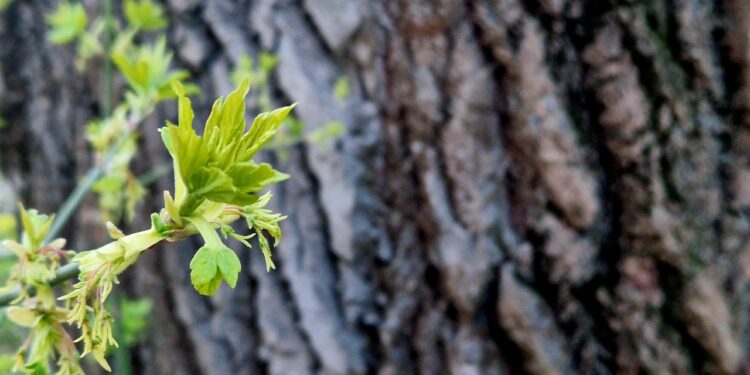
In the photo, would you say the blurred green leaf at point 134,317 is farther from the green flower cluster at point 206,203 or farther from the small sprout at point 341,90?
the green flower cluster at point 206,203

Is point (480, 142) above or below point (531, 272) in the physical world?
above

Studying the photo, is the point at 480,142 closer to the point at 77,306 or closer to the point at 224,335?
the point at 224,335

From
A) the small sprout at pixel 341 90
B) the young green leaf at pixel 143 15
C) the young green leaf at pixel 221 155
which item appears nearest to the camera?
the young green leaf at pixel 221 155

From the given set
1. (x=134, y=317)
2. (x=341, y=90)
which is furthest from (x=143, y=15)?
(x=134, y=317)

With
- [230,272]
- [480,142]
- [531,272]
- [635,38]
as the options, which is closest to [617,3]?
[635,38]

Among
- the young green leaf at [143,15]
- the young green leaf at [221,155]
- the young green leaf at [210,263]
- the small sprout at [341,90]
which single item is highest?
the young green leaf at [143,15]

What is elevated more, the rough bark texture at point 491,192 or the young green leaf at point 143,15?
the young green leaf at point 143,15

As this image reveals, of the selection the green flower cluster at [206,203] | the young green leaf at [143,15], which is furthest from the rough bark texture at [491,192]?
the green flower cluster at [206,203]

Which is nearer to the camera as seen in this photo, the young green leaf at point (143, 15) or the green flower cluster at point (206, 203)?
the green flower cluster at point (206, 203)
